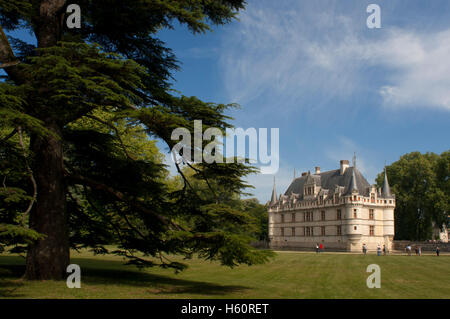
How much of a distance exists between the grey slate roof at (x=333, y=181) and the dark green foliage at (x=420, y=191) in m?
7.37

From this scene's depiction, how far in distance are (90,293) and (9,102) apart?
4333 mm

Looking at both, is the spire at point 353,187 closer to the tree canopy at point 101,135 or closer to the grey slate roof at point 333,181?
the grey slate roof at point 333,181

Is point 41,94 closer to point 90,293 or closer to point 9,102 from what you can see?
point 9,102

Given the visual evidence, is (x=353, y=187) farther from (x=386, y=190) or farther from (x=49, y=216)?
(x=49, y=216)

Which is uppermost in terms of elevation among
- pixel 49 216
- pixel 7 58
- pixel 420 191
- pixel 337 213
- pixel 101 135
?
pixel 7 58

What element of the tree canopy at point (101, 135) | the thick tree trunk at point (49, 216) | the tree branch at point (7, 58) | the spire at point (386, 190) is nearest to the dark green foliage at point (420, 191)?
the spire at point (386, 190)

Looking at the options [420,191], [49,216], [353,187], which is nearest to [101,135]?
[49,216]

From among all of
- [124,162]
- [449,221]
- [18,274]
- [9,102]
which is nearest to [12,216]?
[18,274]

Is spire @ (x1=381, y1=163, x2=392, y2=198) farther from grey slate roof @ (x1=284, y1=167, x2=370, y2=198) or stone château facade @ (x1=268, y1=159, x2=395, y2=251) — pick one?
grey slate roof @ (x1=284, y1=167, x2=370, y2=198)

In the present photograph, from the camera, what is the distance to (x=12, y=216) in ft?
36.2

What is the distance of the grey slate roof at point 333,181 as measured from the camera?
53.2 meters

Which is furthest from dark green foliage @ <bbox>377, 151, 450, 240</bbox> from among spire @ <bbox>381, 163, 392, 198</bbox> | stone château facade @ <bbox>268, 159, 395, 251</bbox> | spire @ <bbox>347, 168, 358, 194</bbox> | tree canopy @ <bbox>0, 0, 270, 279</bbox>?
tree canopy @ <bbox>0, 0, 270, 279</bbox>

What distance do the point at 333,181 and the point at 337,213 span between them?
5.73 meters

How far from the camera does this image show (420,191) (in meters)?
55.7
